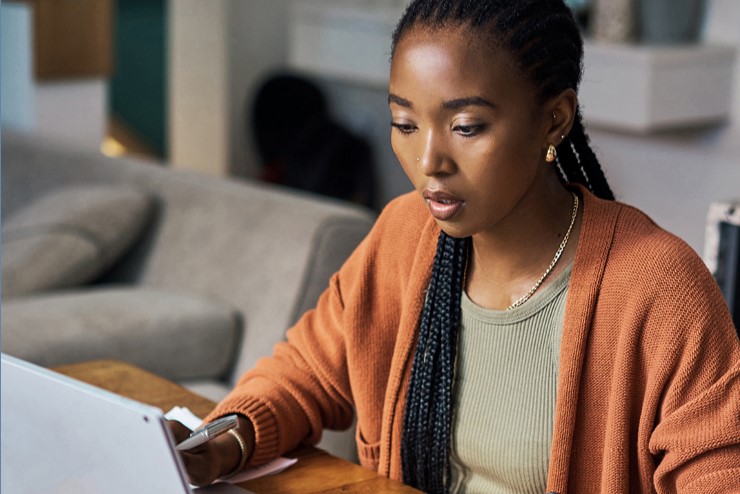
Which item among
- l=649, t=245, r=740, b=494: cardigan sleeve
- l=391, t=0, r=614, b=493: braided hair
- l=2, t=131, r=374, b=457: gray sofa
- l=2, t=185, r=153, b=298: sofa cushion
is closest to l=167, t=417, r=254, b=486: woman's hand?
l=391, t=0, r=614, b=493: braided hair

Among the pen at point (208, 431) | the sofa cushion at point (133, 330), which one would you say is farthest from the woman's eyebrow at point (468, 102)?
the sofa cushion at point (133, 330)

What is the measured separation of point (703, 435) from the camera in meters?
1.11

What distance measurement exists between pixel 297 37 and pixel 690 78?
1908mm

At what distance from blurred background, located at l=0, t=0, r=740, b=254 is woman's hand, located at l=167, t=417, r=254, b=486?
1023mm

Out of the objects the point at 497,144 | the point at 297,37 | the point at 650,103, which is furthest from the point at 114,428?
the point at 297,37

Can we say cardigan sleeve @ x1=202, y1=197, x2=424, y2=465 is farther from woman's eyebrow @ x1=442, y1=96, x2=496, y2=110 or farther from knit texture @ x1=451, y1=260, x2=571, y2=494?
woman's eyebrow @ x1=442, y1=96, x2=496, y2=110

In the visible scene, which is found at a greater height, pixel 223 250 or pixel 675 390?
pixel 675 390

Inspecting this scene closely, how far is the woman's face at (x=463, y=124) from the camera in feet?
3.76

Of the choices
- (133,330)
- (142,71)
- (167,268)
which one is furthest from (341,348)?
(142,71)

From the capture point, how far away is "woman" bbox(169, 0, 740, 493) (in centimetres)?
115

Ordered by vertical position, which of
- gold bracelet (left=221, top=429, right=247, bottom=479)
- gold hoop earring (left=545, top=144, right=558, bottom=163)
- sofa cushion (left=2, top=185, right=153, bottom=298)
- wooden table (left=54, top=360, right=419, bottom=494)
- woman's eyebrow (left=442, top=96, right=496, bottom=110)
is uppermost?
woman's eyebrow (left=442, top=96, right=496, bottom=110)

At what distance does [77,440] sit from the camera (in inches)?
38.7

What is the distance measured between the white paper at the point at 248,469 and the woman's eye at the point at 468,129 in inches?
17.2

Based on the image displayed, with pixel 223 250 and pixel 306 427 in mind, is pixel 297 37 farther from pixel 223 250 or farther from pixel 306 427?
pixel 306 427
